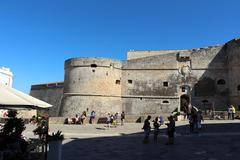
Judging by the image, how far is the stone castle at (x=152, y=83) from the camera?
2530 centimetres

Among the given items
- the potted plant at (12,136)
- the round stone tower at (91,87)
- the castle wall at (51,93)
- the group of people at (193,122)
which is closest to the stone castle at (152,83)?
the round stone tower at (91,87)

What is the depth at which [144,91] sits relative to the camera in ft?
86.7

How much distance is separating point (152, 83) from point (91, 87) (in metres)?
5.98

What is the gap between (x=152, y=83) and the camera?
26.4 meters

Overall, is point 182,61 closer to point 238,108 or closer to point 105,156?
point 238,108

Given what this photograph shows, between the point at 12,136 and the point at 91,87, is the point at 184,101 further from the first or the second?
the point at 12,136

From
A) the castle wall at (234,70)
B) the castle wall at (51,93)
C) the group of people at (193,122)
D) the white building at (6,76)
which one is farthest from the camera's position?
the white building at (6,76)

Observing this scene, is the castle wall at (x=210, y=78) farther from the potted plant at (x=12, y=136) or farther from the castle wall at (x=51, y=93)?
the potted plant at (x=12, y=136)

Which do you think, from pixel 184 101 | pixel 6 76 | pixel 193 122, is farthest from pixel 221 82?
pixel 6 76

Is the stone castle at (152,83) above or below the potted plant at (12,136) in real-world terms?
above

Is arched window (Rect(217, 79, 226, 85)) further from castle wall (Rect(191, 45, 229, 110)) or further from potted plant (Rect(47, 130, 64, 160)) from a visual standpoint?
potted plant (Rect(47, 130, 64, 160))

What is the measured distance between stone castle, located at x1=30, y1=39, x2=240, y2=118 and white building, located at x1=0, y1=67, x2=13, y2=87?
1262cm

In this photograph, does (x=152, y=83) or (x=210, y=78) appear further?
(x=152, y=83)

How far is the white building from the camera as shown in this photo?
34875 mm
